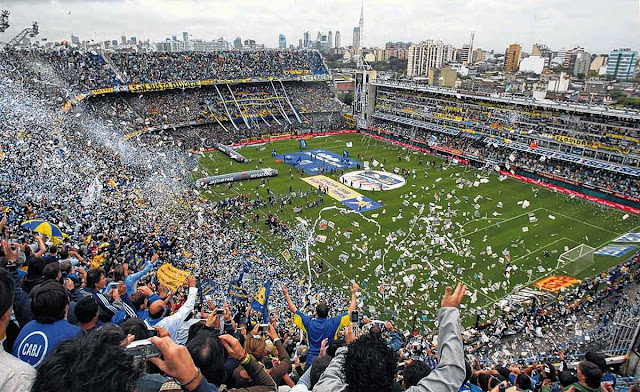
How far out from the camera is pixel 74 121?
3684cm

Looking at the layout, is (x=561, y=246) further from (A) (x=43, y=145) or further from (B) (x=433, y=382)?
(A) (x=43, y=145)

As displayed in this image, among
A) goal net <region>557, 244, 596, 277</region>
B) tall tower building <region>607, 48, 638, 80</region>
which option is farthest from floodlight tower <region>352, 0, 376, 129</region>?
tall tower building <region>607, 48, 638, 80</region>

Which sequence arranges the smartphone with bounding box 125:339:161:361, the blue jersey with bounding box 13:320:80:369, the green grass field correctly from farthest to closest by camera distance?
the green grass field → the blue jersey with bounding box 13:320:80:369 → the smartphone with bounding box 125:339:161:361

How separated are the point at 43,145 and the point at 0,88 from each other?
11498 mm

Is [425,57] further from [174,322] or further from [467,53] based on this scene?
[174,322]

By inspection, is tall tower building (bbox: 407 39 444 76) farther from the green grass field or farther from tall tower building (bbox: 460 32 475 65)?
the green grass field

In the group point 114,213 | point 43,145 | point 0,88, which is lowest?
point 114,213

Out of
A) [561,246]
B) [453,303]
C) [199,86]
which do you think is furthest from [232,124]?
[453,303]

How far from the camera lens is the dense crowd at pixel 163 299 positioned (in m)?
2.98

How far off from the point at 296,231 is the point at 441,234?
31.9 feet

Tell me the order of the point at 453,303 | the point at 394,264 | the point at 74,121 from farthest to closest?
the point at 74,121
the point at 394,264
the point at 453,303

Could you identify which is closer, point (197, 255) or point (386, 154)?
point (197, 255)

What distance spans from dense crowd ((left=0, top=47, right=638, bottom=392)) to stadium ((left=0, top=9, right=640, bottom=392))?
38mm

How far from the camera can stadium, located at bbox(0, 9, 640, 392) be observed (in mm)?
4523
